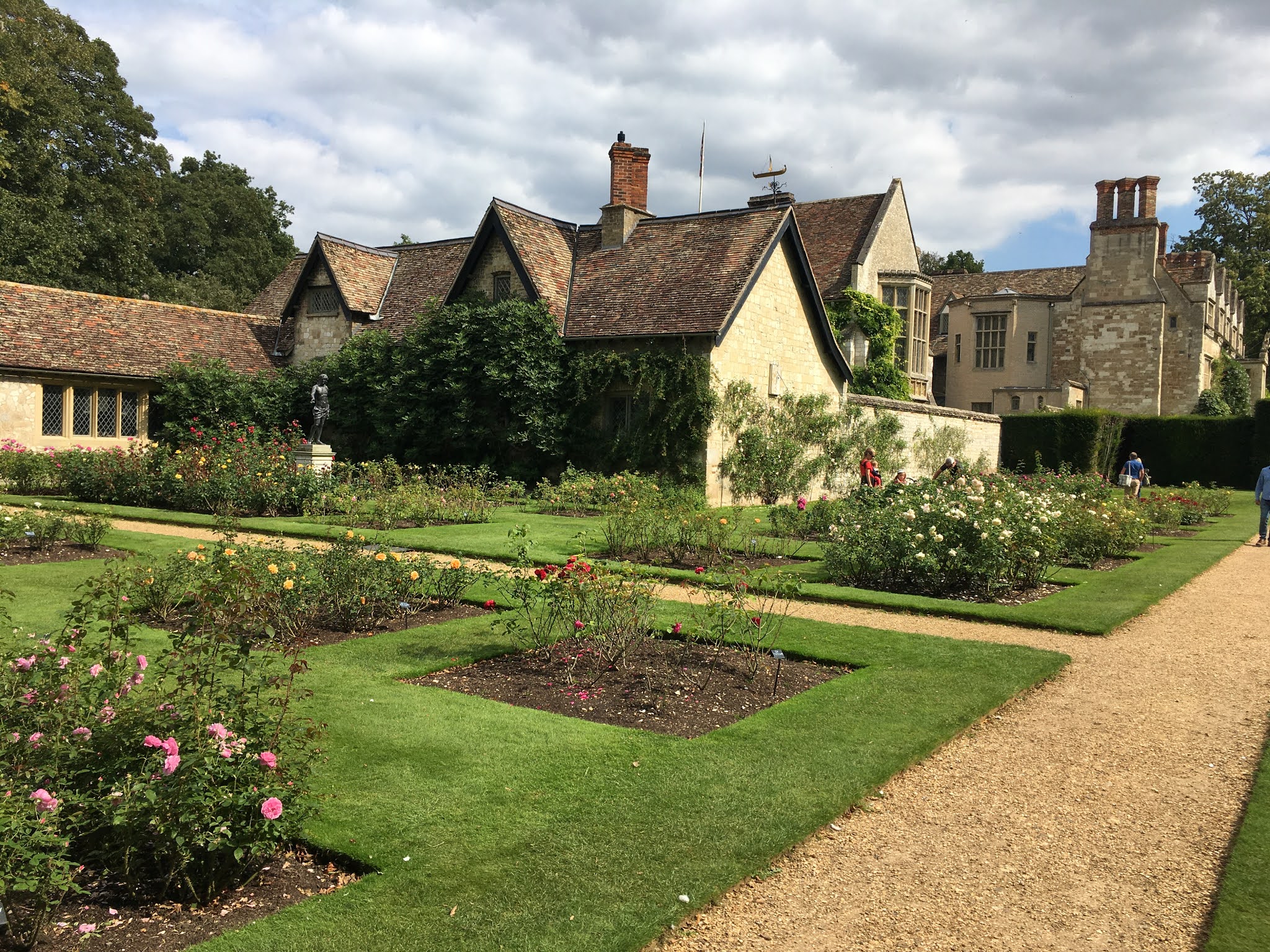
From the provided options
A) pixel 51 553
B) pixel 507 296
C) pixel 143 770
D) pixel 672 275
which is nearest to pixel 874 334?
pixel 672 275

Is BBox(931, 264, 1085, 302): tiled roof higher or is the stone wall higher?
BBox(931, 264, 1085, 302): tiled roof

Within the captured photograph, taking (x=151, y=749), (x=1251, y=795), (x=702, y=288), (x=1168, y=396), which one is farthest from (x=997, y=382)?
(x=151, y=749)

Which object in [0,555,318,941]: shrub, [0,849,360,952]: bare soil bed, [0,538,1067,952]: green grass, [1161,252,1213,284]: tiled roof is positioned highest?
[1161,252,1213,284]: tiled roof

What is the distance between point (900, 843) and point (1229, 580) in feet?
35.5

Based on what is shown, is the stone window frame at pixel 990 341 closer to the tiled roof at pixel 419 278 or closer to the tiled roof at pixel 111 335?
the tiled roof at pixel 419 278

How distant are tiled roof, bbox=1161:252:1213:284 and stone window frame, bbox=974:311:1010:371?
790 centimetres

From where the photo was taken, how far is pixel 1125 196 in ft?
142

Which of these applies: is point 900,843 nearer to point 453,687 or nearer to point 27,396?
point 453,687

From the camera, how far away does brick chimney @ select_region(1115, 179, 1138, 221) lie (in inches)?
1687

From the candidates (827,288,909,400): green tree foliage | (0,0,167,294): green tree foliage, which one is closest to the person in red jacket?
(827,288,909,400): green tree foliage

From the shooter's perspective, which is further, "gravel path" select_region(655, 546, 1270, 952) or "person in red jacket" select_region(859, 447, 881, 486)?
"person in red jacket" select_region(859, 447, 881, 486)

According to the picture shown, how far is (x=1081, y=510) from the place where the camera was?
1381 cm

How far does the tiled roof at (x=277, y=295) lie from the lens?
33.3 meters

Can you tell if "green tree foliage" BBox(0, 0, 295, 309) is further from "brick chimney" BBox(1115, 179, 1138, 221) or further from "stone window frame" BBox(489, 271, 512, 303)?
"brick chimney" BBox(1115, 179, 1138, 221)
